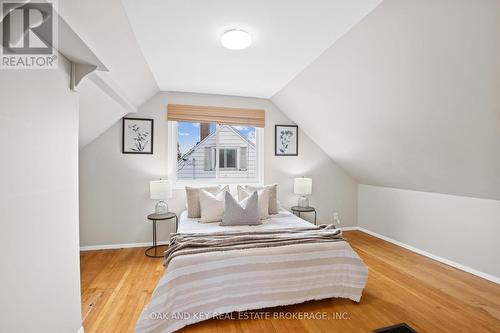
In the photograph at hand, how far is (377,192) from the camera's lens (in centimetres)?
420

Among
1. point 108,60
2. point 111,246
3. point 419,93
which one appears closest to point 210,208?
point 111,246

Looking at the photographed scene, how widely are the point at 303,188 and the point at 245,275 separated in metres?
2.23

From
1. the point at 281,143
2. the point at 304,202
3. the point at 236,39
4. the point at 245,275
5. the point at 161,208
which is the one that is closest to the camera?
the point at 245,275

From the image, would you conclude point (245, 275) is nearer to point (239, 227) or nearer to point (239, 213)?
point (239, 227)

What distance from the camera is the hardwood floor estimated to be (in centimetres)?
189

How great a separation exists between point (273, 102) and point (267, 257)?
9.18 ft

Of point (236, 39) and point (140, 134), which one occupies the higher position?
point (236, 39)

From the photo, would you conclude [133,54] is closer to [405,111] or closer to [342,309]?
[405,111]

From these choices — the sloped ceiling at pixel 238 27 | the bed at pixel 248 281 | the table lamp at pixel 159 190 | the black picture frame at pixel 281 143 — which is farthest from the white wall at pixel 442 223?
the table lamp at pixel 159 190

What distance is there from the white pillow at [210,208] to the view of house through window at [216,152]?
2.98 feet

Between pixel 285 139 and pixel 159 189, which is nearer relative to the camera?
pixel 159 189

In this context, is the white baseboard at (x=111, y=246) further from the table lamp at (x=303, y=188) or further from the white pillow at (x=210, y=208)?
the table lamp at (x=303, y=188)

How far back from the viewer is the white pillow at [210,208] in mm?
3074

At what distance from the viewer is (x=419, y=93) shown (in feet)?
6.89
